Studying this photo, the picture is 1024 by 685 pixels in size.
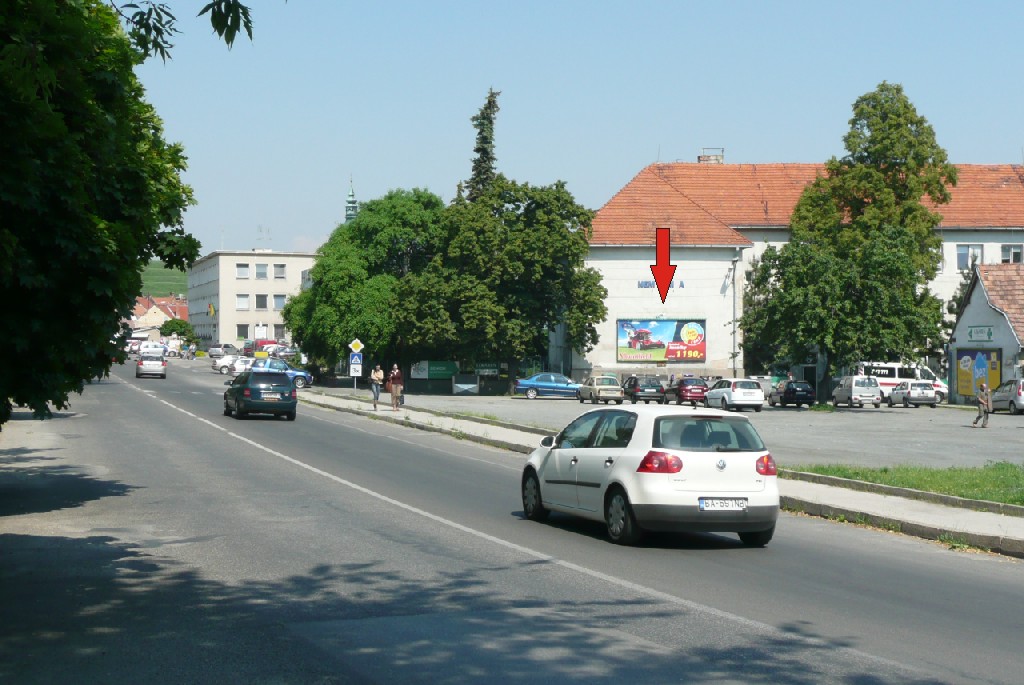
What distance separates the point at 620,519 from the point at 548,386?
5364 centimetres

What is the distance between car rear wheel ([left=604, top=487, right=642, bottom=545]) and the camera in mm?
12711

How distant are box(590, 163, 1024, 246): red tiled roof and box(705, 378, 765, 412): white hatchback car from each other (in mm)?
18627

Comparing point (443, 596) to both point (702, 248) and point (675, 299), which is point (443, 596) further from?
point (702, 248)

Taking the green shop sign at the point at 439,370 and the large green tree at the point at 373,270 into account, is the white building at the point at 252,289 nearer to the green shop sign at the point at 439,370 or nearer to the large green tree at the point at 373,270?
the large green tree at the point at 373,270

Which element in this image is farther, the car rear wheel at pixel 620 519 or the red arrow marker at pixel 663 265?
the red arrow marker at pixel 663 265

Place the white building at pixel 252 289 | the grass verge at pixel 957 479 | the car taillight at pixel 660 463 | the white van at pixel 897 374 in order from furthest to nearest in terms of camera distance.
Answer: the white building at pixel 252 289, the white van at pixel 897 374, the grass verge at pixel 957 479, the car taillight at pixel 660 463

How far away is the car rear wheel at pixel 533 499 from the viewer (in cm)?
1502

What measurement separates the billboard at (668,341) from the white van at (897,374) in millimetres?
10928

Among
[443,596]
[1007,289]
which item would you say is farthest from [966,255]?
[443,596]

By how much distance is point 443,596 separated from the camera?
9594mm

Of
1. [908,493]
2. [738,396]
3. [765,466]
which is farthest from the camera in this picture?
[738,396]

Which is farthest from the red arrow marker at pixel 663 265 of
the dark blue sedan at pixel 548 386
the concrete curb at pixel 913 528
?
the concrete curb at pixel 913 528

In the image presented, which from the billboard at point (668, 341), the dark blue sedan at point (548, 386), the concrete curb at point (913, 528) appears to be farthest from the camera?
the billboard at point (668, 341)

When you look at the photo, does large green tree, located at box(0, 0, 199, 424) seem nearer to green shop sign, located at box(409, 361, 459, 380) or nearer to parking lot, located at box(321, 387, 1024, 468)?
parking lot, located at box(321, 387, 1024, 468)
